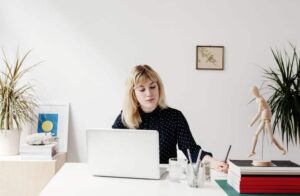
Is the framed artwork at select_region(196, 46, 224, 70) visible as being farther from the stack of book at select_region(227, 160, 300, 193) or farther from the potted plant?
the stack of book at select_region(227, 160, 300, 193)

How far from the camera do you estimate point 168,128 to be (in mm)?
2639

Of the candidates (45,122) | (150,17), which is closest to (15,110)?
(45,122)

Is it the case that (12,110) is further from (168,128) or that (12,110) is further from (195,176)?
(195,176)

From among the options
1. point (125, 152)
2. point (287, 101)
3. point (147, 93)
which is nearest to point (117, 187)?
point (125, 152)

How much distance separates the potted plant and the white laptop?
68.1 inches

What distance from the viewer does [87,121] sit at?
3789 mm

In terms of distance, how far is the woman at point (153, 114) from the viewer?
8.32 ft

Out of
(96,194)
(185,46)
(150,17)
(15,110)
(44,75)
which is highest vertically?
(150,17)

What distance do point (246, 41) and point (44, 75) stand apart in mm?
2143

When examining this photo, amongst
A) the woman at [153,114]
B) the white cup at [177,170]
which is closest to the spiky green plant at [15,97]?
the woman at [153,114]

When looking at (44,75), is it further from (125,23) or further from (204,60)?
(204,60)

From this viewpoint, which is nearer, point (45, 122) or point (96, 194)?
point (96, 194)

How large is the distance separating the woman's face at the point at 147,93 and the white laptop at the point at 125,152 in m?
0.75

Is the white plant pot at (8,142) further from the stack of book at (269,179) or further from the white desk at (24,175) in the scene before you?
the stack of book at (269,179)
